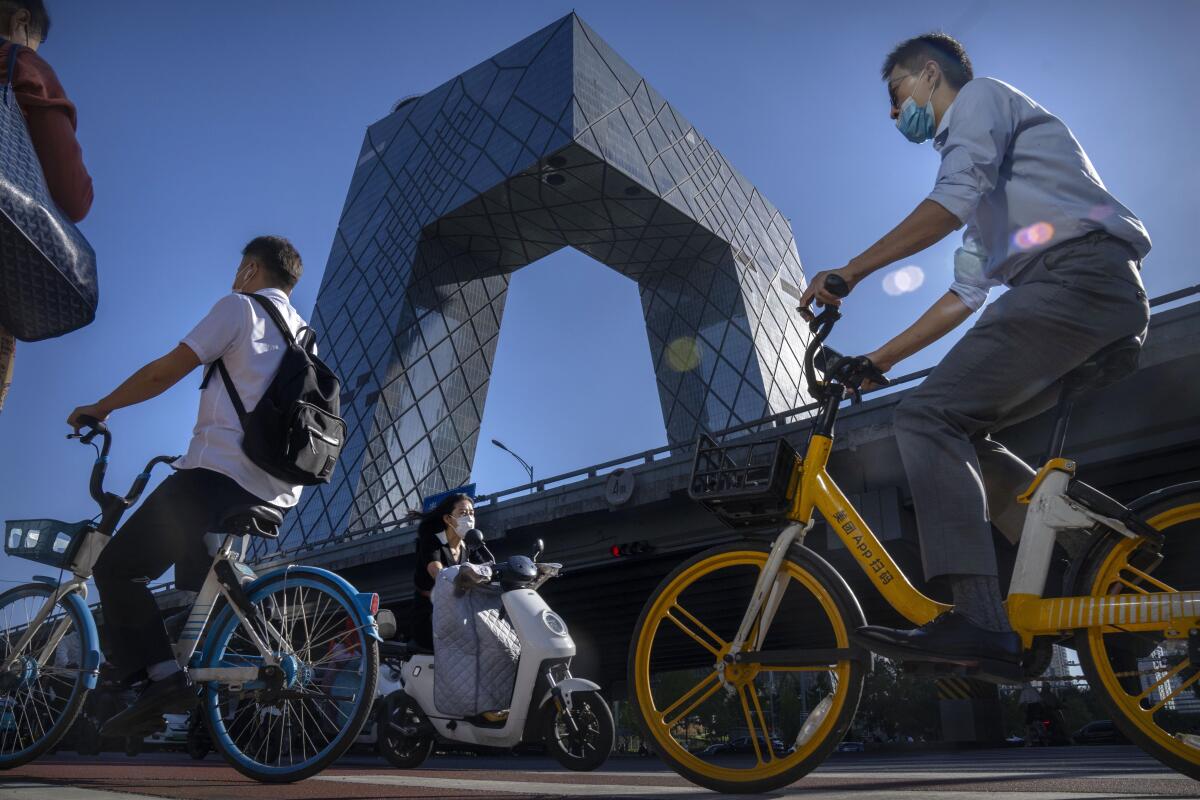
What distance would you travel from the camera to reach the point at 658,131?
5797 cm

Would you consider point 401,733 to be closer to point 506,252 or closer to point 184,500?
point 184,500

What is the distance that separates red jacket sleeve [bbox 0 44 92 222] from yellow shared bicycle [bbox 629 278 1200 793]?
195cm

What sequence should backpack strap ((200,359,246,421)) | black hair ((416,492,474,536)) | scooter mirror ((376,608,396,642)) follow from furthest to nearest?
black hair ((416,492,474,536)) < scooter mirror ((376,608,396,642)) < backpack strap ((200,359,246,421))

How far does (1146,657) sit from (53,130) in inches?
128

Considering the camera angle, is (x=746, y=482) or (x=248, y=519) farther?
(x=248, y=519)

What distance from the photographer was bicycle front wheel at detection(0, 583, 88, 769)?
3.39m

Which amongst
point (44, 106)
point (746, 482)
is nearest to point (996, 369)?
point (746, 482)

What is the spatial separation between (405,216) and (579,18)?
1762 centimetres

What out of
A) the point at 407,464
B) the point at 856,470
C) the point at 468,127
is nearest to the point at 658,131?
the point at 468,127

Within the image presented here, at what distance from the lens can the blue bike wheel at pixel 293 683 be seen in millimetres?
2951

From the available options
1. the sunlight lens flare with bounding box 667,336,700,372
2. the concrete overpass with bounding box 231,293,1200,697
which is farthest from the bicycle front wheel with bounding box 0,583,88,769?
the sunlight lens flare with bounding box 667,336,700,372

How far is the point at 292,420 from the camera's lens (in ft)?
10.1

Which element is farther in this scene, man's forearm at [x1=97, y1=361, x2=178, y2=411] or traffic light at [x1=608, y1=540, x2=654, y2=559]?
traffic light at [x1=608, y1=540, x2=654, y2=559]

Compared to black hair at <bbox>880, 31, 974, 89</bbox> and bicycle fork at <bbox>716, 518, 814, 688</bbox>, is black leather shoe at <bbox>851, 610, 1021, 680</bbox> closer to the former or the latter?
bicycle fork at <bbox>716, 518, 814, 688</bbox>
